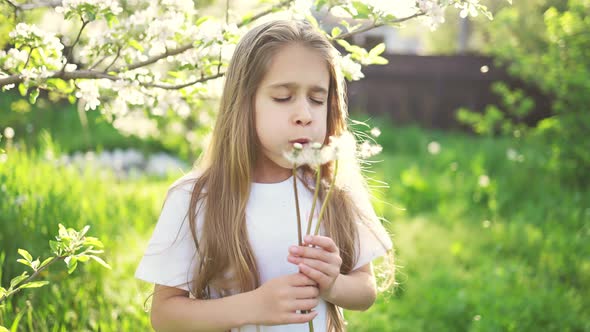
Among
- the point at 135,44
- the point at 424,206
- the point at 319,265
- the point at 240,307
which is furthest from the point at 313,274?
the point at 424,206

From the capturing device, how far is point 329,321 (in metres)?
1.71

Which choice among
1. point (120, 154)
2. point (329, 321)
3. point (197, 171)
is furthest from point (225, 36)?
point (120, 154)

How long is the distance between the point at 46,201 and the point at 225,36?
60.5 inches

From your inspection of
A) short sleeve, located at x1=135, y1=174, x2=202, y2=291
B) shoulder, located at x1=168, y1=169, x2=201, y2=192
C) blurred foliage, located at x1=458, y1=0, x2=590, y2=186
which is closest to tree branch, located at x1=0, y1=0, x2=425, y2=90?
shoulder, located at x1=168, y1=169, x2=201, y2=192

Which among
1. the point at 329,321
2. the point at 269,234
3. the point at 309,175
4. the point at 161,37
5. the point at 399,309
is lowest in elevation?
the point at 399,309

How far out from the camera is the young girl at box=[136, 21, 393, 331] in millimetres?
1505

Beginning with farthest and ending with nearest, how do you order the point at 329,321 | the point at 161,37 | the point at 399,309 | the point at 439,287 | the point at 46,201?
the point at 439,287 < the point at 399,309 < the point at 46,201 < the point at 161,37 < the point at 329,321

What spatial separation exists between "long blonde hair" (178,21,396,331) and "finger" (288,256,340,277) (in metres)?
0.22

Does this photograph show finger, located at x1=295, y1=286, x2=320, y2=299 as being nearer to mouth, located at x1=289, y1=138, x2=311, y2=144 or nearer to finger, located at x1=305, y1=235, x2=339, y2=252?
finger, located at x1=305, y1=235, x2=339, y2=252

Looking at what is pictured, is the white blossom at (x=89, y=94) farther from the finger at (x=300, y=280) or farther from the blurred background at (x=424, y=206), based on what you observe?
the finger at (x=300, y=280)

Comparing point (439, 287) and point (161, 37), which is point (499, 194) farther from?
point (161, 37)

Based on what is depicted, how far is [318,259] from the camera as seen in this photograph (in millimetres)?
1377

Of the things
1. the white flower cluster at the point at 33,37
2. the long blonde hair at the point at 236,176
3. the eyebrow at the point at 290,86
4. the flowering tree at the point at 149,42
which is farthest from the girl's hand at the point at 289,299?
the white flower cluster at the point at 33,37

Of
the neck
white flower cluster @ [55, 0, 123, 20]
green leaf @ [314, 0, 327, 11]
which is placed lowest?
the neck
